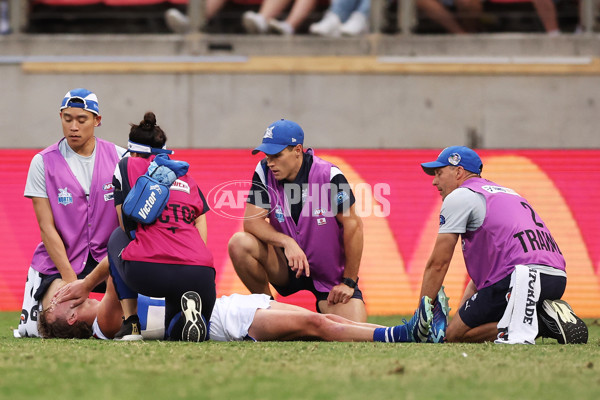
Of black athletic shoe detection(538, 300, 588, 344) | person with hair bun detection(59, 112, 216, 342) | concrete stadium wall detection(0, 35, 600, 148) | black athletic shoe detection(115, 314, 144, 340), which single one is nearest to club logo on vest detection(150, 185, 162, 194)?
person with hair bun detection(59, 112, 216, 342)

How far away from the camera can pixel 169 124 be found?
11.4 metres

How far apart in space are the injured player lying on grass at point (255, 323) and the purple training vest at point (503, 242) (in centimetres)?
51

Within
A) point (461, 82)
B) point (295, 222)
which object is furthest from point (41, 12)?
point (295, 222)

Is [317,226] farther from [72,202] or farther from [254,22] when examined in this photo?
[254,22]

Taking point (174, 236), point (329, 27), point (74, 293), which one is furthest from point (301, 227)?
point (329, 27)

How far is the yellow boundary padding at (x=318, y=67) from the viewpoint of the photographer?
11.3 meters

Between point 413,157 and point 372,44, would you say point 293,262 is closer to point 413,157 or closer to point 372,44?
point 413,157

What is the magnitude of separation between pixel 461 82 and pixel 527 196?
2.55 metres

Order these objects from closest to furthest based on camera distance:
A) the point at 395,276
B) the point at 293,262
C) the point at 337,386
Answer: the point at 337,386
the point at 293,262
the point at 395,276

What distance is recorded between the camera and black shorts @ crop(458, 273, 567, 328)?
20.0 feet

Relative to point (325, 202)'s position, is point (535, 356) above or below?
below

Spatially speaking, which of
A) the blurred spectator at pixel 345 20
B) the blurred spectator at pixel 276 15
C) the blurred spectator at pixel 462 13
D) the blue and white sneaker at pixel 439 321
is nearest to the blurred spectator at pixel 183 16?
the blurred spectator at pixel 276 15

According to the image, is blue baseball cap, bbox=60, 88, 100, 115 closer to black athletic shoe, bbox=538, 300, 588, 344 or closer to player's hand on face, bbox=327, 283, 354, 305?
player's hand on face, bbox=327, 283, 354, 305

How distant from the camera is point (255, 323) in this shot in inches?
235
